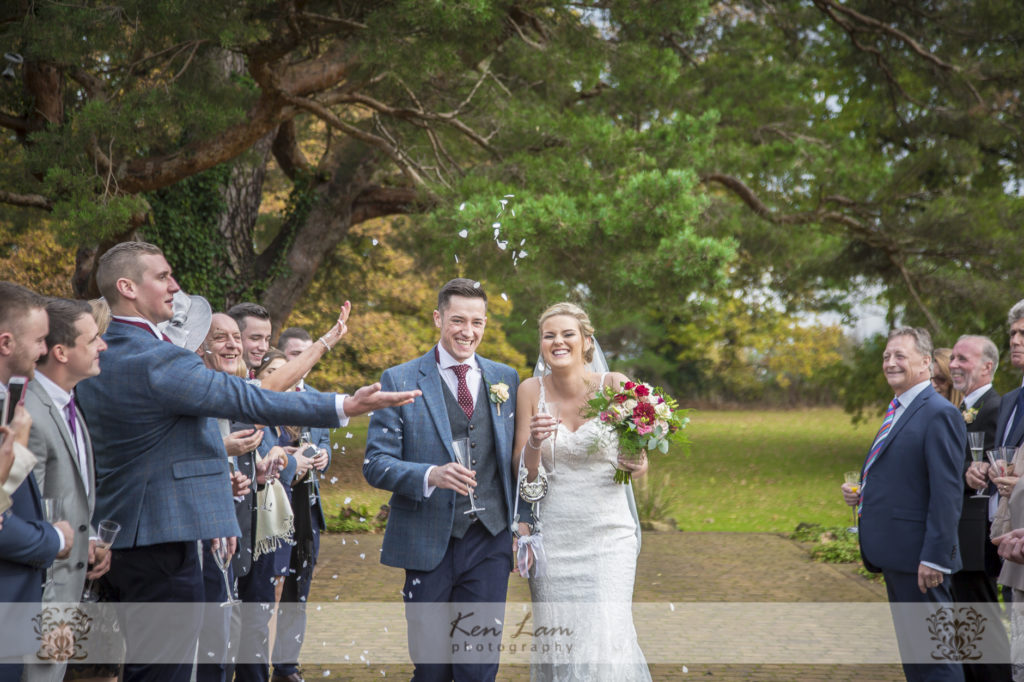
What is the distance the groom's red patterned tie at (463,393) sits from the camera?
5.14 meters

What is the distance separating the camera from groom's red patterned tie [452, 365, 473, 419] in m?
5.14

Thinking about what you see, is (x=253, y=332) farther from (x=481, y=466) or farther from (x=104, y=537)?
(x=104, y=537)

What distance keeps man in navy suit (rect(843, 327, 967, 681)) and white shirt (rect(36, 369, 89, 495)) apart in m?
4.33

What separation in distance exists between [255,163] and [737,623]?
9.42 meters

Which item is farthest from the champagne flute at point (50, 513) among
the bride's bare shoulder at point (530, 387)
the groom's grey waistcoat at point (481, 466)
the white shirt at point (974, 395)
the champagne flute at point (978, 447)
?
the white shirt at point (974, 395)

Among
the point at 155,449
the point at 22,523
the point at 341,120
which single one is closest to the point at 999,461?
the point at 155,449

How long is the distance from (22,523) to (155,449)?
771mm

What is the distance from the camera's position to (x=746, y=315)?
34625 mm

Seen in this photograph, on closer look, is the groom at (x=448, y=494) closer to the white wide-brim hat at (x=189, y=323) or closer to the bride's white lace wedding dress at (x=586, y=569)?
the bride's white lace wedding dress at (x=586, y=569)

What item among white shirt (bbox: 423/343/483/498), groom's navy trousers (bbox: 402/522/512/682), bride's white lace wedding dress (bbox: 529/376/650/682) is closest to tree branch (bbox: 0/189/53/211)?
white shirt (bbox: 423/343/483/498)

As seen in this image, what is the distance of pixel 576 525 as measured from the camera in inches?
216

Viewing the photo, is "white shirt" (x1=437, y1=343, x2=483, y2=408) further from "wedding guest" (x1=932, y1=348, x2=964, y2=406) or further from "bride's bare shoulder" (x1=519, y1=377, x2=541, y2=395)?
"wedding guest" (x1=932, y1=348, x2=964, y2=406)

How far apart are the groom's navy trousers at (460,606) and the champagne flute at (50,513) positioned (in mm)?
1722

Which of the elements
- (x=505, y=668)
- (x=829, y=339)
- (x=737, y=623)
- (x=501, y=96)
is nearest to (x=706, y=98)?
(x=501, y=96)
